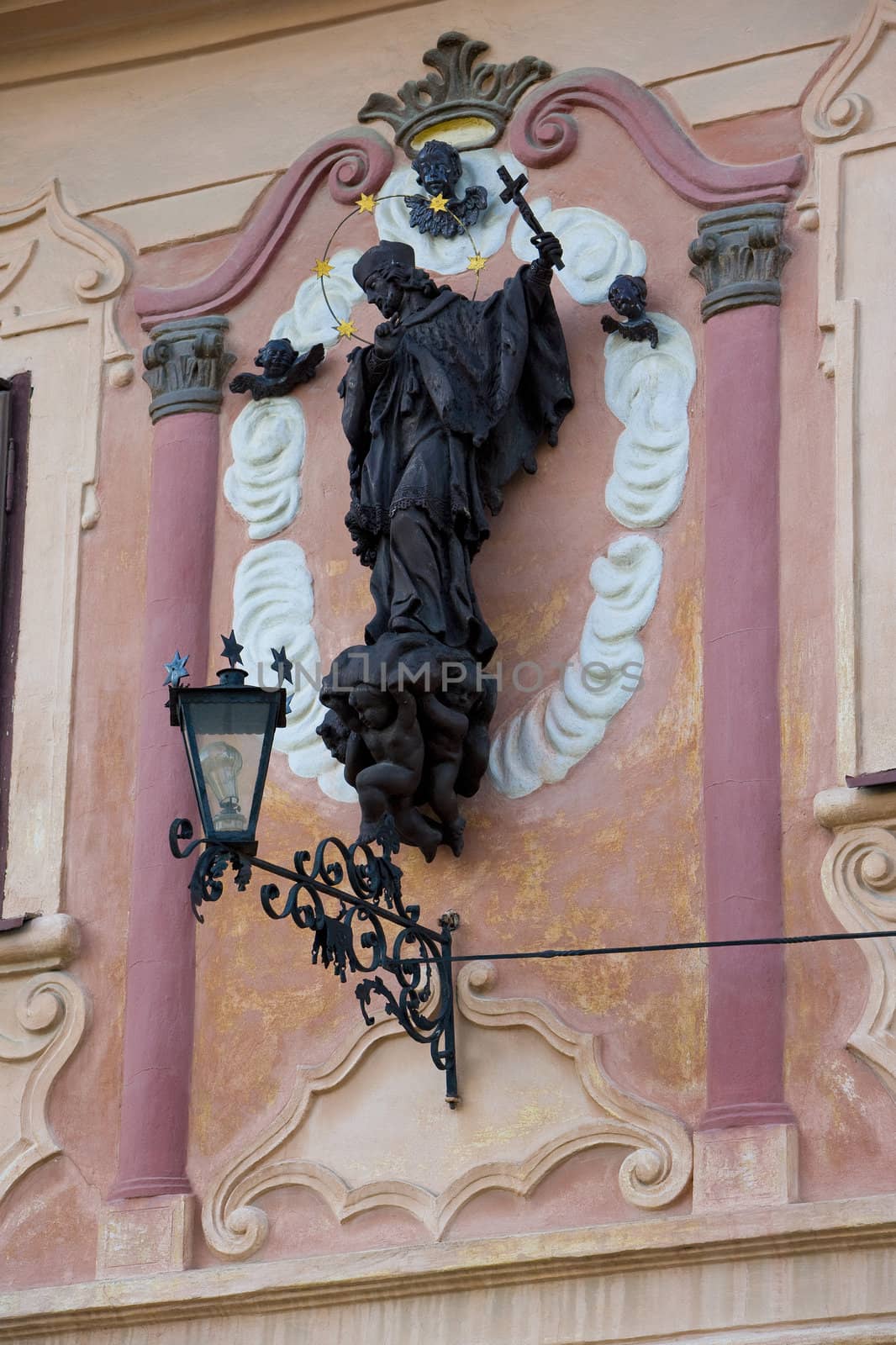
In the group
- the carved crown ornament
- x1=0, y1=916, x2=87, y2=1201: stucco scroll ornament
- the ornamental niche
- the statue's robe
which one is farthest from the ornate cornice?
the carved crown ornament

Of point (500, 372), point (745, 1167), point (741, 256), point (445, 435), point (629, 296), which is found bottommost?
point (745, 1167)

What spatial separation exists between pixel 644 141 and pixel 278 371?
1.24 metres

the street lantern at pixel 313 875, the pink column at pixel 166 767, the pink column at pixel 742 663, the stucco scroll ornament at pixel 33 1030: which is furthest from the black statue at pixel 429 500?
the stucco scroll ornament at pixel 33 1030

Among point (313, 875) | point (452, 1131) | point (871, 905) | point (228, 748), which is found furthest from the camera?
point (452, 1131)

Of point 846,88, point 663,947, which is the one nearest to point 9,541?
point 663,947

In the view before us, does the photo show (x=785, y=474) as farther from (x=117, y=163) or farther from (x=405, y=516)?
(x=117, y=163)

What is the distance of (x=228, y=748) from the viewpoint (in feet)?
26.3

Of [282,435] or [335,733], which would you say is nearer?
[335,733]

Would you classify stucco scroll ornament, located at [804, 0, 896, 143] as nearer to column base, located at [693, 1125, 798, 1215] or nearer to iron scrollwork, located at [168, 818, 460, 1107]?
iron scrollwork, located at [168, 818, 460, 1107]

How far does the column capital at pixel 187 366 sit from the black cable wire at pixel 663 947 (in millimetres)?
1972

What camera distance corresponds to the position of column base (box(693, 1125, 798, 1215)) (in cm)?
826

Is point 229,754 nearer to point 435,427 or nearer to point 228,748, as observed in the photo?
point 228,748

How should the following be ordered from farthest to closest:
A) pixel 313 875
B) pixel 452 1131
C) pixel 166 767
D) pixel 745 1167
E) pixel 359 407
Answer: pixel 166 767
pixel 359 407
pixel 452 1131
pixel 745 1167
pixel 313 875

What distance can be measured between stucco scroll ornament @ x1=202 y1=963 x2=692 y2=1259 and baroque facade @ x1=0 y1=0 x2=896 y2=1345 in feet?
0.04
